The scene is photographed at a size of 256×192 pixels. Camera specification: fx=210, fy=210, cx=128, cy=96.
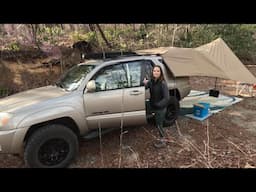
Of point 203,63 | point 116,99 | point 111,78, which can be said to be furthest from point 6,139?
point 203,63

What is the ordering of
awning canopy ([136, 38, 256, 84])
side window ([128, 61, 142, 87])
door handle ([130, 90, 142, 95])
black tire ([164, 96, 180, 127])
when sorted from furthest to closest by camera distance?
1. awning canopy ([136, 38, 256, 84])
2. black tire ([164, 96, 180, 127])
3. side window ([128, 61, 142, 87])
4. door handle ([130, 90, 142, 95])

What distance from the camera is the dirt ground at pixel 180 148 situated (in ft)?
13.0

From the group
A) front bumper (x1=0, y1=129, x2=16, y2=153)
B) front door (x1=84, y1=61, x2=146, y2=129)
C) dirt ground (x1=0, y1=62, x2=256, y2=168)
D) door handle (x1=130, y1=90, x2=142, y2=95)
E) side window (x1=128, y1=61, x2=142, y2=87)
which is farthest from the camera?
side window (x1=128, y1=61, x2=142, y2=87)

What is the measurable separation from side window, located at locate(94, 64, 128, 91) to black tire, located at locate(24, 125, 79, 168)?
3.61 ft

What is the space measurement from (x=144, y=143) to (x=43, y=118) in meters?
2.27

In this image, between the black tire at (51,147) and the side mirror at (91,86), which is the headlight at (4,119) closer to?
the black tire at (51,147)

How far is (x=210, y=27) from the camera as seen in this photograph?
1448 cm

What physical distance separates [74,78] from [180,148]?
2710mm

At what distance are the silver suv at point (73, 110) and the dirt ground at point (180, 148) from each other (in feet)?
1.66

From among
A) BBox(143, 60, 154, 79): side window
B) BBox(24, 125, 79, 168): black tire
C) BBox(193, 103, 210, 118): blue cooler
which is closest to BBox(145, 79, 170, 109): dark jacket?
BBox(143, 60, 154, 79): side window

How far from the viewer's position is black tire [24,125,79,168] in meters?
3.50

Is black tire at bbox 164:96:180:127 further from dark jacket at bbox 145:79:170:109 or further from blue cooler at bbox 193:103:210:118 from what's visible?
dark jacket at bbox 145:79:170:109

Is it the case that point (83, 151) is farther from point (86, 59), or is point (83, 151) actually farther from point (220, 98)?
point (220, 98)

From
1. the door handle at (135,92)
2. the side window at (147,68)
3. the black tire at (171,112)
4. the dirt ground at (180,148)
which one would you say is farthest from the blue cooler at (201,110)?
the door handle at (135,92)
